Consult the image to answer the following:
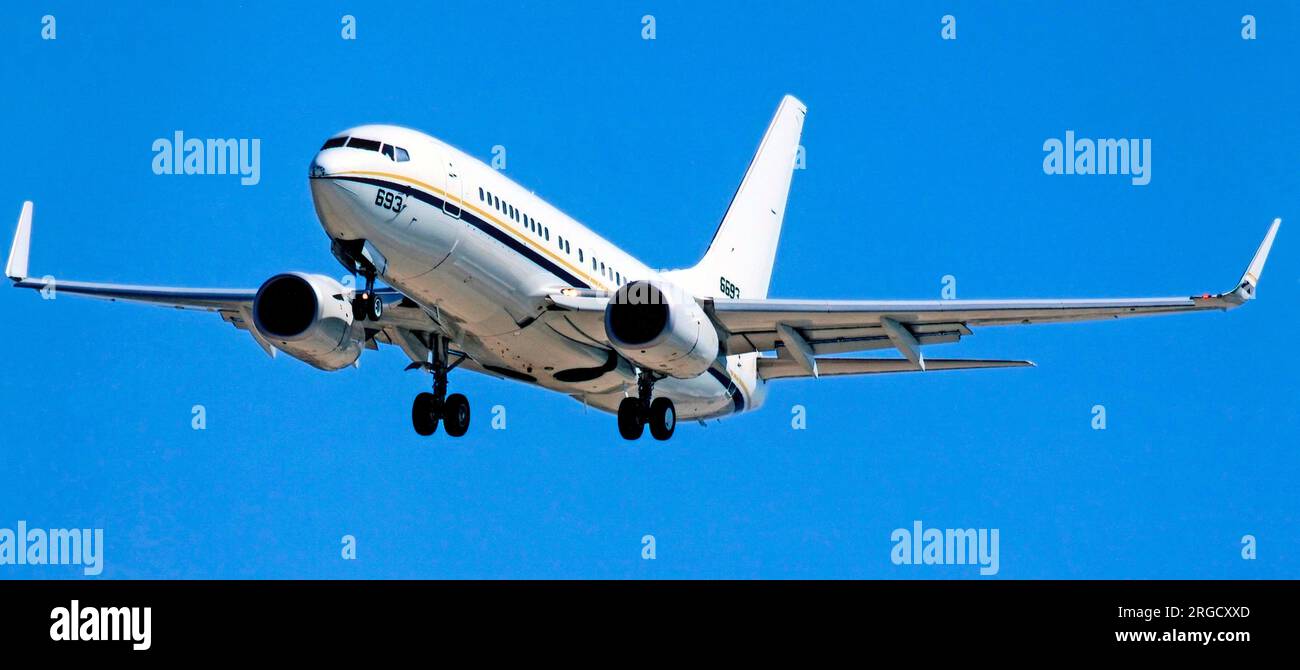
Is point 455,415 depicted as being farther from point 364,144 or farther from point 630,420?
point 364,144

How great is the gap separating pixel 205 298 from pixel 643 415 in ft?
35.5

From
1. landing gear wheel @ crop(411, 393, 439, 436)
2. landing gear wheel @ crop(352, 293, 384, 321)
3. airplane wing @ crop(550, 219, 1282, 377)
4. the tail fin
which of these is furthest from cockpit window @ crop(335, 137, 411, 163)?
the tail fin

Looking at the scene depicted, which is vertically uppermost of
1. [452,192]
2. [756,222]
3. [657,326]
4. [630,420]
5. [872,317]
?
[756,222]

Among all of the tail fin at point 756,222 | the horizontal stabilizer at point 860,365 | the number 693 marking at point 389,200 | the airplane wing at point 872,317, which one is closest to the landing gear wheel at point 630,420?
the airplane wing at point 872,317

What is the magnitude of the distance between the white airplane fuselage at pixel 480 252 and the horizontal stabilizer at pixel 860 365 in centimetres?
287

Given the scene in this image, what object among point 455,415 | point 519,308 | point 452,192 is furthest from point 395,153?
point 455,415

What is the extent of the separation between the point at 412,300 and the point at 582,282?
3.90m

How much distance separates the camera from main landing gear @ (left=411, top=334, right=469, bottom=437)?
46250mm

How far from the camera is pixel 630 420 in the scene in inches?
1832

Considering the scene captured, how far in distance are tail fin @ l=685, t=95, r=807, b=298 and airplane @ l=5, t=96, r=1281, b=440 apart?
17.2 feet

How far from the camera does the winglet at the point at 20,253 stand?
1901 inches

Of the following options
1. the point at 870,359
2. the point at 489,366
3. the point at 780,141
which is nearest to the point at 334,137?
the point at 489,366

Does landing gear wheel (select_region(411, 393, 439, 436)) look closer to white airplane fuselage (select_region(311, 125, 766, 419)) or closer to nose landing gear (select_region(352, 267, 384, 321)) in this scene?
white airplane fuselage (select_region(311, 125, 766, 419))

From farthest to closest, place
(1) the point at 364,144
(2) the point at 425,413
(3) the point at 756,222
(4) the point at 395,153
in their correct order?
(3) the point at 756,222, (2) the point at 425,413, (4) the point at 395,153, (1) the point at 364,144
